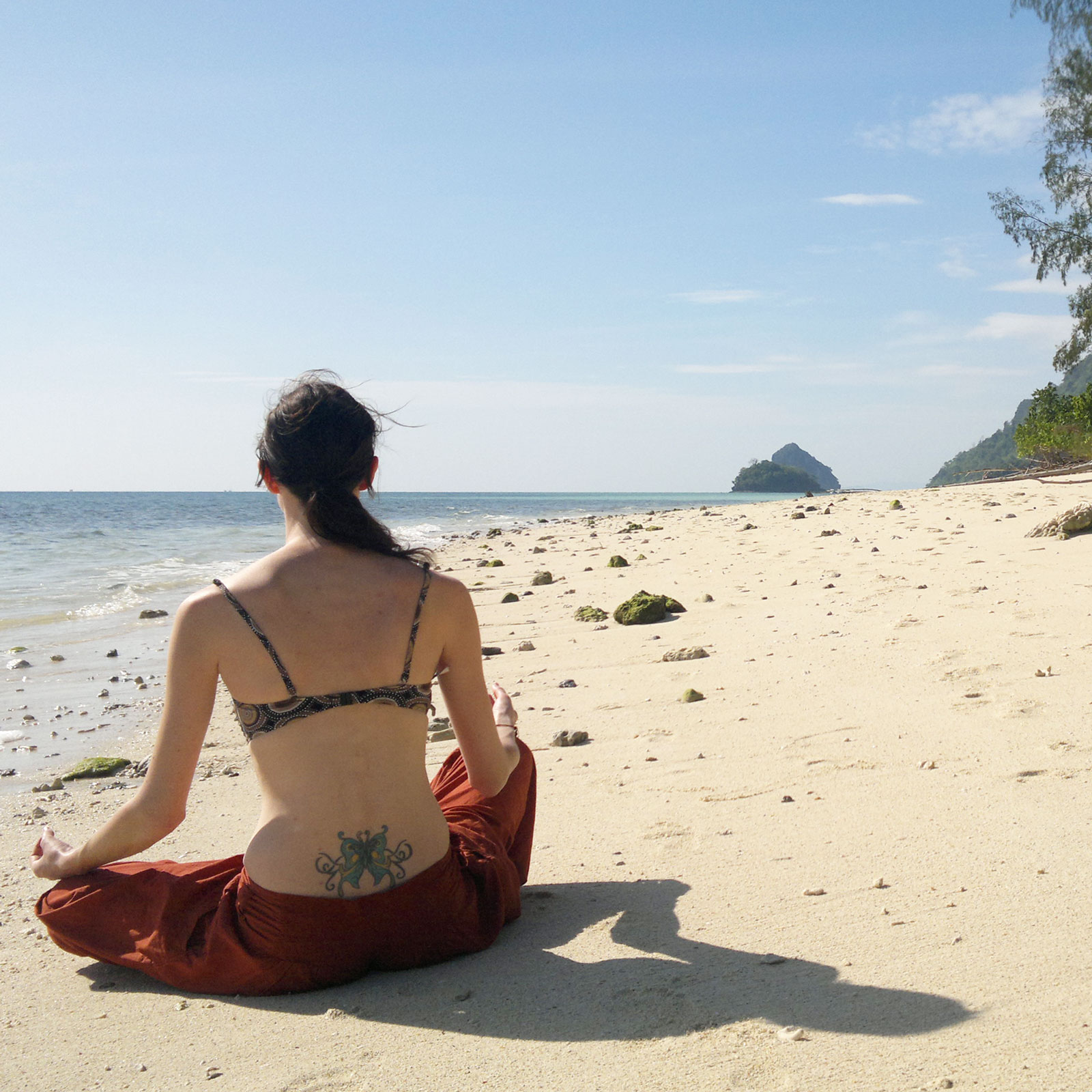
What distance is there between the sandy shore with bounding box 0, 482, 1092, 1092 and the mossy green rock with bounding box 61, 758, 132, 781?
0.58 feet

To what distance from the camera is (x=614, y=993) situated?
2320 millimetres

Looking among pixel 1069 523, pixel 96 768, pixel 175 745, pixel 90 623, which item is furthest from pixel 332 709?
pixel 90 623

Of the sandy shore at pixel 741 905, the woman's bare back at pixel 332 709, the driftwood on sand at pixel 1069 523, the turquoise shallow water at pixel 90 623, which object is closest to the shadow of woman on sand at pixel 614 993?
the sandy shore at pixel 741 905

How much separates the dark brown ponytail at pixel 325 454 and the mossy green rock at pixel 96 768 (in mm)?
3259

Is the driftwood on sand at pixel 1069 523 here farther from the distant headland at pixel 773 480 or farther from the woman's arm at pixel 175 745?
the distant headland at pixel 773 480

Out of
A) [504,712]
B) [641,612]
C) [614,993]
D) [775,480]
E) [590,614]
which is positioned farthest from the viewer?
[775,480]

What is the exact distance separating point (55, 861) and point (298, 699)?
0.94 metres

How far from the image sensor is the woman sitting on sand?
93.5 inches

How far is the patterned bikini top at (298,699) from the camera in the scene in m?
2.36

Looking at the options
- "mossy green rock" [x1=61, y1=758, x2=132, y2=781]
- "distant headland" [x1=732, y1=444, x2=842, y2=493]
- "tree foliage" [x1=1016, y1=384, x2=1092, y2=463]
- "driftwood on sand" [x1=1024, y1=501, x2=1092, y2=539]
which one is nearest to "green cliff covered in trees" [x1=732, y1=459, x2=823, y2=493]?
"distant headland" [x1=732, y1=444, x2=842, y2=493]

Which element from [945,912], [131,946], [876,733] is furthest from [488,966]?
[876,733]

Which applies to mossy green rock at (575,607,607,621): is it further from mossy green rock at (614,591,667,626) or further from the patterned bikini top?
the patterned bikini top

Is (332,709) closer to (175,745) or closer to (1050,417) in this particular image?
(175,745)

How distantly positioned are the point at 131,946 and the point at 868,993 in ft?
6.23
